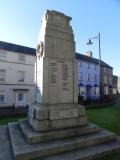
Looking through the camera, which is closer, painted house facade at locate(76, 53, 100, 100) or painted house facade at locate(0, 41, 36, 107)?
painted house facade at locate(0, 41, 36, 107)

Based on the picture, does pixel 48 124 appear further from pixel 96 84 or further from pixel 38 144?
pixel 96 84

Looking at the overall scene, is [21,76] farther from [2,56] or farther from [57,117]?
[57,117]

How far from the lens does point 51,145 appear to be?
5.63 metres

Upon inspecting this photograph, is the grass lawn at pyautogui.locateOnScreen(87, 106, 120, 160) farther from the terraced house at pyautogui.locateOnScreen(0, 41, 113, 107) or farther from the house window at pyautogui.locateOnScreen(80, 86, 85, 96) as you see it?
the house window at pyautogui.locateOnScreen(80, 86, 85, 96)

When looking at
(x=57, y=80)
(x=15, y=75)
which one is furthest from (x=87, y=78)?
(x=57, y=80)

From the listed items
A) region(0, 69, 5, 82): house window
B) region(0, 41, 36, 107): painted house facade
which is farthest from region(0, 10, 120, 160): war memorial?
region(0, 69, 5, 82): house window

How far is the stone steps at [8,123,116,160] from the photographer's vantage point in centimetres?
509

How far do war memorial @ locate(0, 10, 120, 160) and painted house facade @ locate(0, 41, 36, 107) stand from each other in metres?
17.1

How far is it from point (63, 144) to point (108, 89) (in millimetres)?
39320

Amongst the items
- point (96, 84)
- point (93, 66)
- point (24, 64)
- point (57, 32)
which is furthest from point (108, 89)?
point (57, 32)

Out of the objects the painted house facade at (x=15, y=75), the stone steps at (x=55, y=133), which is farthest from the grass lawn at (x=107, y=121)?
the painted house facade at (x=15, y=75)

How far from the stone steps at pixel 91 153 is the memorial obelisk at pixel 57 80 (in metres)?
1.42

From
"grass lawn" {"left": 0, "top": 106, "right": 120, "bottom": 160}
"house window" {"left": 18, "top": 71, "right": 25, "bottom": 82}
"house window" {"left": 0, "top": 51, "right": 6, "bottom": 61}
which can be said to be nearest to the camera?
"grass lawn" {"left": 0, "top": 106, "right": 120, "bottom": 160}

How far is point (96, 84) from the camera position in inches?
1547
